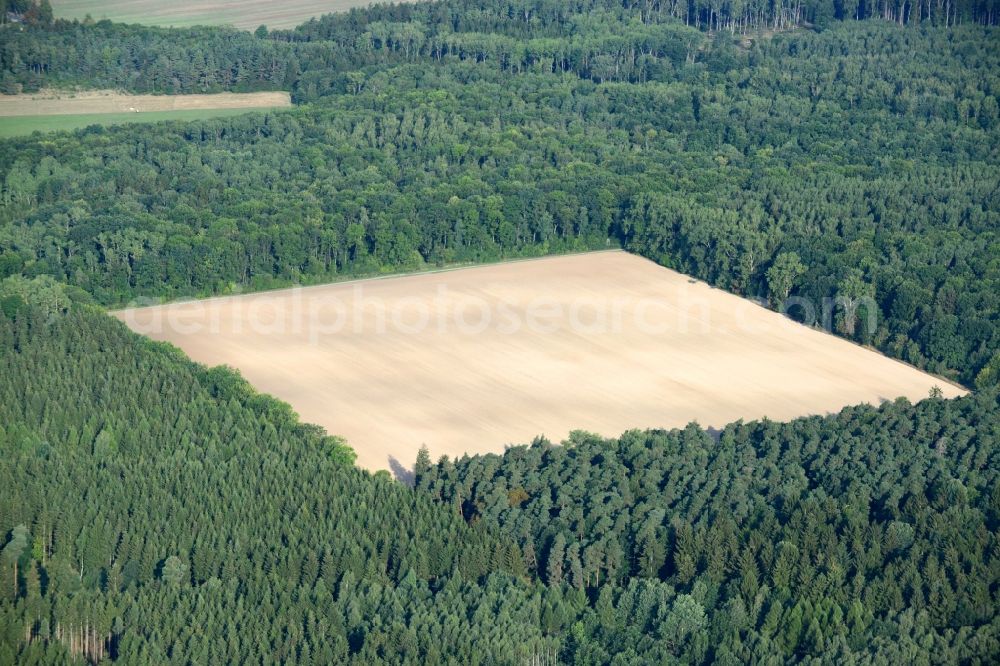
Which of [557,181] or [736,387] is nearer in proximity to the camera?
[736,387]

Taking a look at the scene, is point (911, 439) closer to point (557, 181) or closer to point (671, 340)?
point (671, 340)

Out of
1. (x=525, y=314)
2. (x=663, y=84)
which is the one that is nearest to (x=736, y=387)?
(x=525, y=314)

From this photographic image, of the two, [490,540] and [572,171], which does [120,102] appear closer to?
[572,171]

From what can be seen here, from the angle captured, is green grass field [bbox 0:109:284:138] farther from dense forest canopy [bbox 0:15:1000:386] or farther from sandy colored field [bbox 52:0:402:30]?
sandy colored field [bbox 52:0:402:30]

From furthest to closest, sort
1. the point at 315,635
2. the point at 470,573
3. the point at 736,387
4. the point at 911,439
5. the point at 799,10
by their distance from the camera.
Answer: the point at 799,10 < the point at 736,387 < the point at 911,439 < the point at 470,573 < the point at 315,635

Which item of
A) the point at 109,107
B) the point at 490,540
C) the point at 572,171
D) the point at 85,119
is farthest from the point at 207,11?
the point at 490,540

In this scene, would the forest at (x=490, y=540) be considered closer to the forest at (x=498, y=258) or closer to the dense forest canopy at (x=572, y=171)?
the forest at (x=498, y=258)
